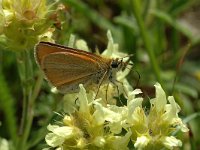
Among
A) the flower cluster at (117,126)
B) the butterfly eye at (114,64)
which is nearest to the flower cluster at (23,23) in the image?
the butterfly eye at (114,64)

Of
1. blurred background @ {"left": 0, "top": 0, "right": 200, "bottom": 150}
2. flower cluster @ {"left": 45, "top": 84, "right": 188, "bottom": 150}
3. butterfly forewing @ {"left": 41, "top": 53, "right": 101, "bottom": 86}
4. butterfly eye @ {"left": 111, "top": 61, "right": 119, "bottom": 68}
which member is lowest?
flower cluster @ {"left": 45, "top": 84, "right": 188, "bottom": 150}

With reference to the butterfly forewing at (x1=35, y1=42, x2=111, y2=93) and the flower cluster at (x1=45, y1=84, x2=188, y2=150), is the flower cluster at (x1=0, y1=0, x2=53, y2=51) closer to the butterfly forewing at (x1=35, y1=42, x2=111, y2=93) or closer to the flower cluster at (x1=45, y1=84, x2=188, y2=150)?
the butterfly forewing at (x1=35, y1=42, x2=111, y2=93)

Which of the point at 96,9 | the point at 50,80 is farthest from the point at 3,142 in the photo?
the point at 96,9

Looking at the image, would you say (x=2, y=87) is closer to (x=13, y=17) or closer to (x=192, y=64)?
(x=13, y=17)

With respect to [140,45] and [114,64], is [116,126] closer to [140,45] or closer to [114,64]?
[114,64]

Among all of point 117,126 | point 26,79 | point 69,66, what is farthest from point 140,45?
point 117,126

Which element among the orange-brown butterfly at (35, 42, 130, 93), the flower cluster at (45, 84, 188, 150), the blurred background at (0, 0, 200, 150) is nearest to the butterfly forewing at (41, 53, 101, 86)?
the orange-brown butterfly at (35, 42, 130, 93)

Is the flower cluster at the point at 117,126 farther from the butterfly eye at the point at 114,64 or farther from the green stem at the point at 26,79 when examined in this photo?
the green stem at the point at 26,79
